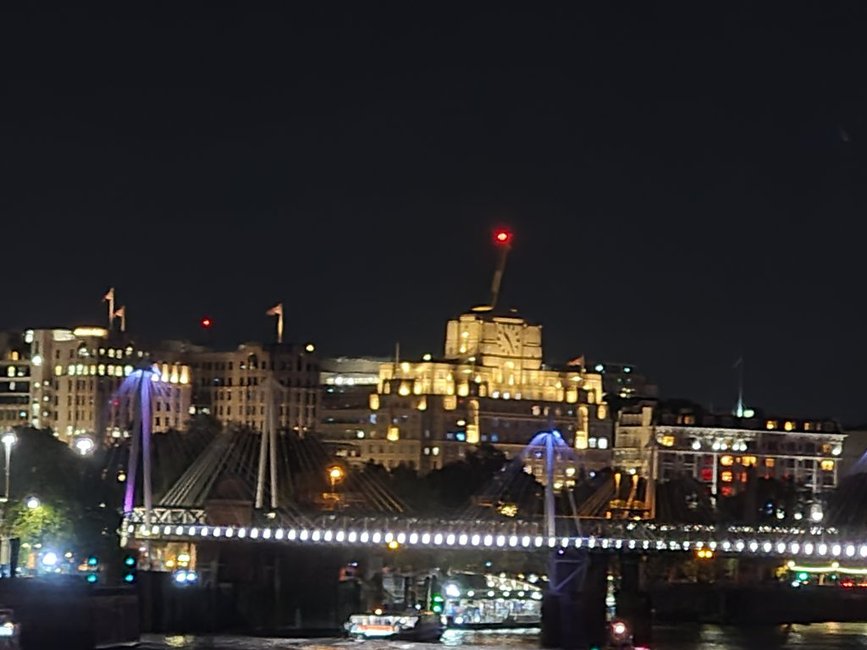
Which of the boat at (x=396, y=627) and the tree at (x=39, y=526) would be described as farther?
the tree at (x=39, y=526)

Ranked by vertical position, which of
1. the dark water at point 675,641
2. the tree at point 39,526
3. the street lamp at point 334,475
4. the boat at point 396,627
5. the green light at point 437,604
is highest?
the street lamp at point 334,475

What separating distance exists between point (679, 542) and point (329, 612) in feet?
55.0

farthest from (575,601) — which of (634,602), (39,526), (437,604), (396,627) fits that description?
(39,526)

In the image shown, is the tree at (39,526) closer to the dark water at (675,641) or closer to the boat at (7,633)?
the dark water at (675,641)

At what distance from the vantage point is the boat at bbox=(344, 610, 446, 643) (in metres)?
103

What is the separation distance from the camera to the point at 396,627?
10331cm

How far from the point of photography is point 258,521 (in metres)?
128

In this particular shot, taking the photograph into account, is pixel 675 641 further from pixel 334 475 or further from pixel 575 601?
pixel 334 475

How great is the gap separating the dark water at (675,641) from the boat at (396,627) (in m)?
0.87

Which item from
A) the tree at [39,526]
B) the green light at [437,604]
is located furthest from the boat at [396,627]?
the tree at [39,526]

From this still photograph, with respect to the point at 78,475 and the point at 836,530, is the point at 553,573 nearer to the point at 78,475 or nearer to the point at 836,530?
the point at 78,475

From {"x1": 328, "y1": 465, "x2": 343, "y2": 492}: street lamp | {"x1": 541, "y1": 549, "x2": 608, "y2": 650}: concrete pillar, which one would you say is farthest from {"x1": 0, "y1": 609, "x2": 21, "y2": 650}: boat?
{"x1": 328, "y1": 465, "x2": 343, "y2": 492}: street lamp

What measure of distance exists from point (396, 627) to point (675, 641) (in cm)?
1448

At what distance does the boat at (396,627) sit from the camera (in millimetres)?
102688
